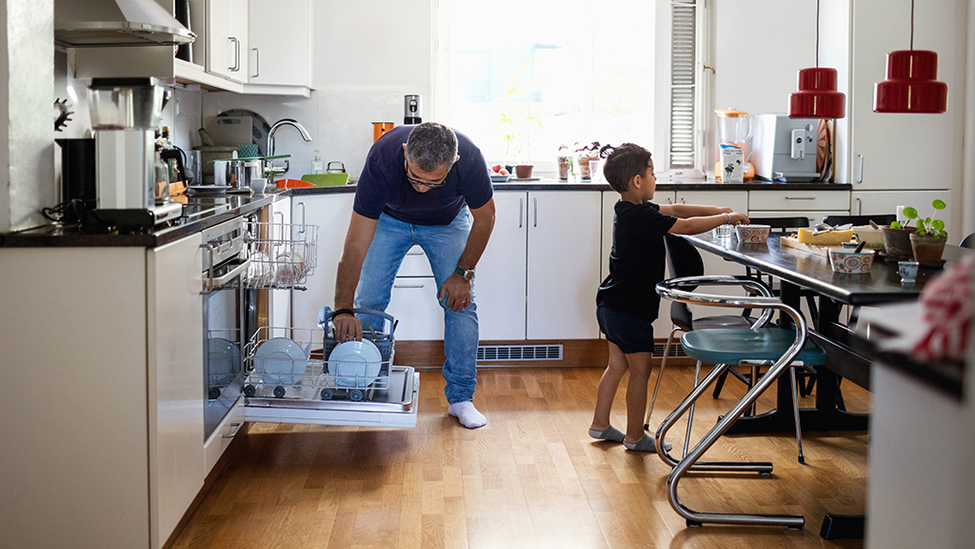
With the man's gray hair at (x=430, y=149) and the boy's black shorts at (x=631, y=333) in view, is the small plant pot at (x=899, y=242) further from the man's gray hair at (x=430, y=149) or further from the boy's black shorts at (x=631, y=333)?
the man's gray hair at (x=430, y=149)

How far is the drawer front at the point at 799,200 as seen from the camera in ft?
14.0

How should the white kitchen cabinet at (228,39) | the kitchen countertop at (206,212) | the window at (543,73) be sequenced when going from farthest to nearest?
the window at (543,73)
the white kitchen cabinet at (228,39)
the kitchen countertop at (206,212)

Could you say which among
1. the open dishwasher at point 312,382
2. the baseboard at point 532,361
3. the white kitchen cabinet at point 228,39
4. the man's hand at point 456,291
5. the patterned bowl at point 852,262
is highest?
the white kitchen cabinet at point 228,39

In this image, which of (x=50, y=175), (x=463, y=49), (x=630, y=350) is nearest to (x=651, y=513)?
(x=630, y=350)

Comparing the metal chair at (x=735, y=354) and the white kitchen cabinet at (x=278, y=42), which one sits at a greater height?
the white kitchen cabinet at (x=278, y=42)

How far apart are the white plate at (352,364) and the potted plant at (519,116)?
2316 millimetres

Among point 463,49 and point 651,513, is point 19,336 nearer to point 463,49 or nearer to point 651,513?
point 651,513

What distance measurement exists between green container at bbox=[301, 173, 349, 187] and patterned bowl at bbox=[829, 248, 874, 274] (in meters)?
2.57

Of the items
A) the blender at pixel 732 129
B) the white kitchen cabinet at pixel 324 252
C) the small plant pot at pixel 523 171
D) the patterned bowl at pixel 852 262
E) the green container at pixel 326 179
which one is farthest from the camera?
the blender at pixel 732 129

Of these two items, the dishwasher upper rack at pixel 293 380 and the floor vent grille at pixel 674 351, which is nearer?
the dishwasher upper rack at pixel 293 380

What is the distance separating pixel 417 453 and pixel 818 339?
1.50 meters

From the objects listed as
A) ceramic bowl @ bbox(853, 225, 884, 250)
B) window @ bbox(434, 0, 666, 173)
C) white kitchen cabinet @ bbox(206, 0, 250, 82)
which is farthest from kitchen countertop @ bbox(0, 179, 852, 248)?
ceramic bowl @ bbox(853, 225, 884, 250)

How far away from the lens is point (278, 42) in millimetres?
4344

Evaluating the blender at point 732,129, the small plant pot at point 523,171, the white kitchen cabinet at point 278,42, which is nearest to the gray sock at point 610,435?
the small plant pot at point 523,171
